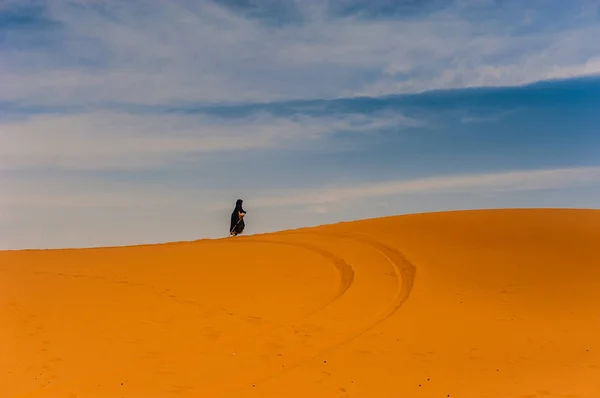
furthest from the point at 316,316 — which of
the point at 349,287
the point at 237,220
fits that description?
the point at 237,220

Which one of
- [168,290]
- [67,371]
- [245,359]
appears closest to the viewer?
[67,371]

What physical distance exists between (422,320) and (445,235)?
6.14m

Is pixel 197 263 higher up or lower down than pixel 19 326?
higher up

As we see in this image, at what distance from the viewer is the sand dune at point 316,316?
8.05 metres

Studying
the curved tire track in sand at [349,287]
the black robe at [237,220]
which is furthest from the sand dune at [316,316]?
the black robe at [237,220]

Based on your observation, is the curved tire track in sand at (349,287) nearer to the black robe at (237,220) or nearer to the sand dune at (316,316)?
the sand dune at (316,316)

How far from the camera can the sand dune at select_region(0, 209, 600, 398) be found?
805 cm

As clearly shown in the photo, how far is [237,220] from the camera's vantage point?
20.0 metres

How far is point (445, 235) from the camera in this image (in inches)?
646

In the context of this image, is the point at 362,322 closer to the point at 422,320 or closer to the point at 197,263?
the point at 422,320

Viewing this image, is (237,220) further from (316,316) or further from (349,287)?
(316,316)

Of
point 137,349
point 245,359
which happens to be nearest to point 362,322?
point 245,359

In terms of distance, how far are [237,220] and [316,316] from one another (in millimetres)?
9652

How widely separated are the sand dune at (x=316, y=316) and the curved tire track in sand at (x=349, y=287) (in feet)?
0.16
